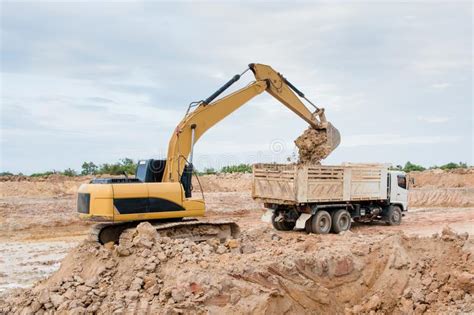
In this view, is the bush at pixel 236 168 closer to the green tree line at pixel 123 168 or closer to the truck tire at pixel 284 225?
the green tree line at pixel 123 168

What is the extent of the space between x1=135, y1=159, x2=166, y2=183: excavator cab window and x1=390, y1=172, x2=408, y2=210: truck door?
1081cm

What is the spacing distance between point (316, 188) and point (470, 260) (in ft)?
22.6

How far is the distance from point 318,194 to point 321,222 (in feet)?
3.24

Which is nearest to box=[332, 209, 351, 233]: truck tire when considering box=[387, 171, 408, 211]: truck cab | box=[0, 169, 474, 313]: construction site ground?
box=[387, 171, 408, 211]: truck cab

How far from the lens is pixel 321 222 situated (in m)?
16.4

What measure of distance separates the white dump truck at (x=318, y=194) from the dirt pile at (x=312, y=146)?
0.46 m

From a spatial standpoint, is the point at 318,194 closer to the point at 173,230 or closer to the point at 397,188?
the point at 397,188

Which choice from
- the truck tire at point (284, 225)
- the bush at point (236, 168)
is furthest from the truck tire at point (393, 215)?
the bush at point (236, 168)

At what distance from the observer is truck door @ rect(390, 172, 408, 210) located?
18953 millimetres

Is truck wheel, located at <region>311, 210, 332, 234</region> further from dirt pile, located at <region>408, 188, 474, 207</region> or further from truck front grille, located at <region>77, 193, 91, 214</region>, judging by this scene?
dirt pile, located at <region>408, 188, 474, 207</region>

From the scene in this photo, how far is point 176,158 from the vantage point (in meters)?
10.6

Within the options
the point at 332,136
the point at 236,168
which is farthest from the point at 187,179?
the point at 236,168

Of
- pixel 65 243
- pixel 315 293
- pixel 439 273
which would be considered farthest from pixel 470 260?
pixel 65 243

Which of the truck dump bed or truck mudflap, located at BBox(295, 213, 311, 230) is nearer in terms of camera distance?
the truck dump bed
